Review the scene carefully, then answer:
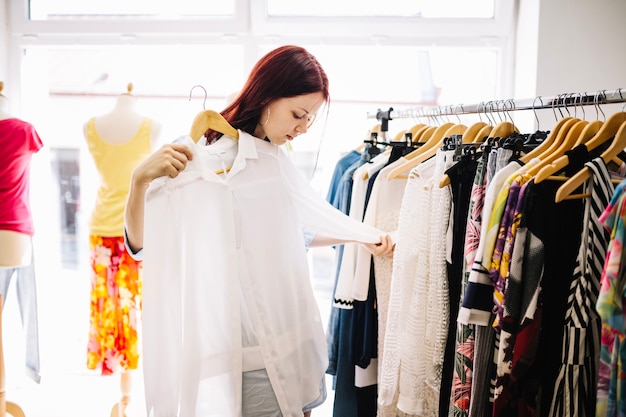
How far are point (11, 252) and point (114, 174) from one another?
582 millimetres

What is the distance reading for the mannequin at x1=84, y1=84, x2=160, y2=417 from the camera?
2574 millimetres

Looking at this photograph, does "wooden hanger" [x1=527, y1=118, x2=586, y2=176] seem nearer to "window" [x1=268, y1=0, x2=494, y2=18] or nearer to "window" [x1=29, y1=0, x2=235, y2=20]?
"window" [x1=268, y1=0, x2=494, y2=18]

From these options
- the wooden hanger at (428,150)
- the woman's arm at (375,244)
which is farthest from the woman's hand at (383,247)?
the wooden hanger at (428,150)

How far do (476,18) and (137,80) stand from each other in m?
1.95

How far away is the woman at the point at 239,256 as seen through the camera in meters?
1.31

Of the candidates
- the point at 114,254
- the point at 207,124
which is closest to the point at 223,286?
the point at 207,124

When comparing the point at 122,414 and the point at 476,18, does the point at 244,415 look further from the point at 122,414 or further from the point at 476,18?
the point at 476,18

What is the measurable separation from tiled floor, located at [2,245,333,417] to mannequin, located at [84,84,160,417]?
43 cm

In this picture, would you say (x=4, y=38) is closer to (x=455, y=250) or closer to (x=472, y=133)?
(x=472, y=133)

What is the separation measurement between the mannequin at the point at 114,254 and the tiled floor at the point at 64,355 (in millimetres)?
432

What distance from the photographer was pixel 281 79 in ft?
4.63

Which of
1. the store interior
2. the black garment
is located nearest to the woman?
the black garment

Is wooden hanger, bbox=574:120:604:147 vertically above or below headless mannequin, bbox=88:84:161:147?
below

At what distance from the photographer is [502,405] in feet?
3.95
